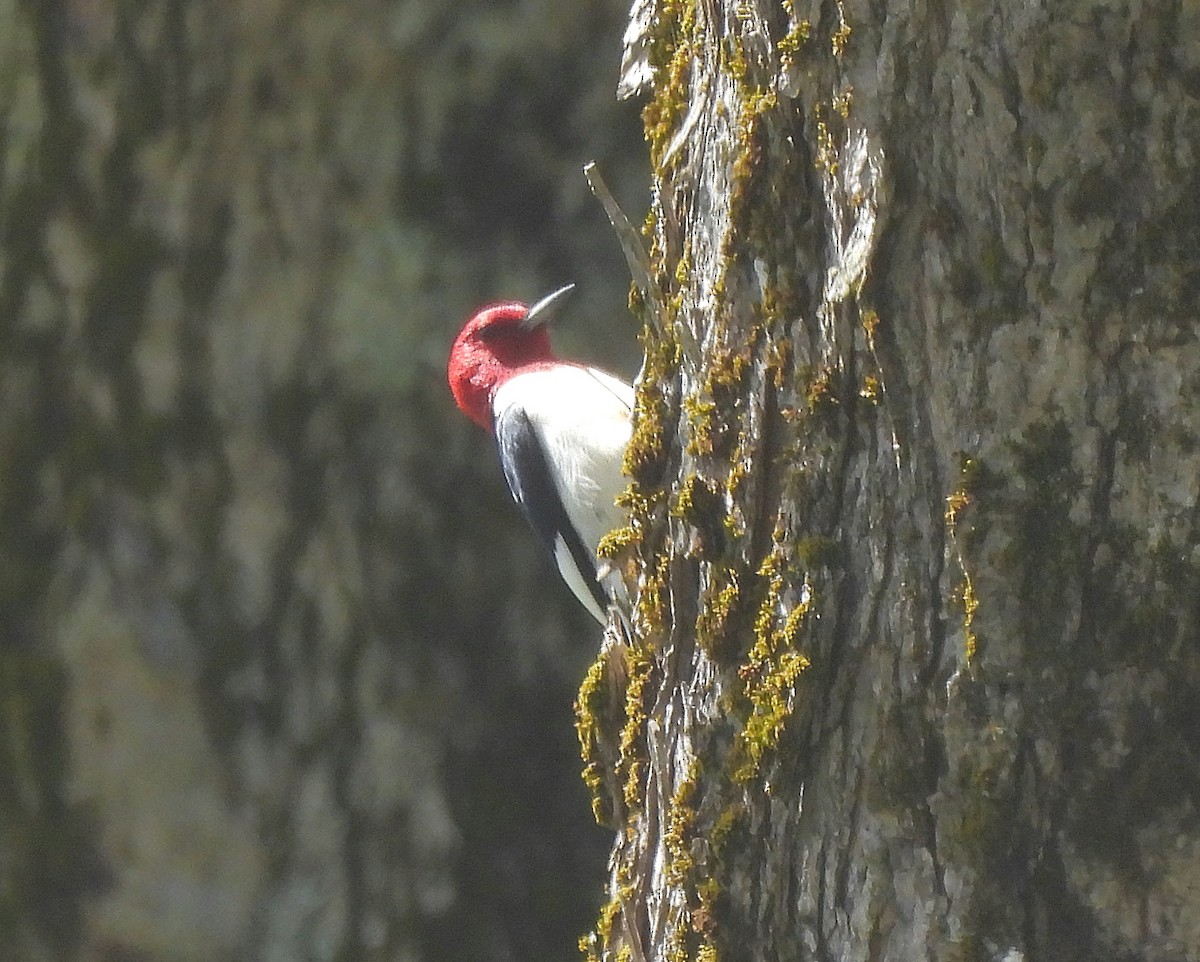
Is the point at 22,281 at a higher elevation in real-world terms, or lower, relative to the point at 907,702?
higher

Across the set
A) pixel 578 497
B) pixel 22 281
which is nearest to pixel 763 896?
pixel 578 497

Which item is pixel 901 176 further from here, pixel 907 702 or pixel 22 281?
pixel 22 281

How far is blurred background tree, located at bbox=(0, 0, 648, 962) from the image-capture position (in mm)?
4492

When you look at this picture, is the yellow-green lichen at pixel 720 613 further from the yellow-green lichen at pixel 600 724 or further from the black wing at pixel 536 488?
the black wing at pixel 536 488

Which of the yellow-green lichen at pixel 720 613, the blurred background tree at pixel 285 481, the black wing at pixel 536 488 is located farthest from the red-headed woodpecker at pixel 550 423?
the yellow-green lichen at pixel 720 613

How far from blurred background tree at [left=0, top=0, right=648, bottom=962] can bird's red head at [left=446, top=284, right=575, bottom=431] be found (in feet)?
1.54

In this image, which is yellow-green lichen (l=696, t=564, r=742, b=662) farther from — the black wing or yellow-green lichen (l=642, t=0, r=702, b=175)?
the black wing

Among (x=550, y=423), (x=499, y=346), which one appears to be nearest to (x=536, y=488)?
(x=550, y=423)

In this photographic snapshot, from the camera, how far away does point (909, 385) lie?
5.80 ft

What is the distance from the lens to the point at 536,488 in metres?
3.73

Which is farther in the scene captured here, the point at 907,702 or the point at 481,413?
the point at 481,413

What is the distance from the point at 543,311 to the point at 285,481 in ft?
3.53

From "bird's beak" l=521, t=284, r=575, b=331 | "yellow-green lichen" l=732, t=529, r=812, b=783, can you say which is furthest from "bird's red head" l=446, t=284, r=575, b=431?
"yellow-green lichen" l=732, t=529, r=812, b=783

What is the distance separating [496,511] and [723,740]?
108 inches
